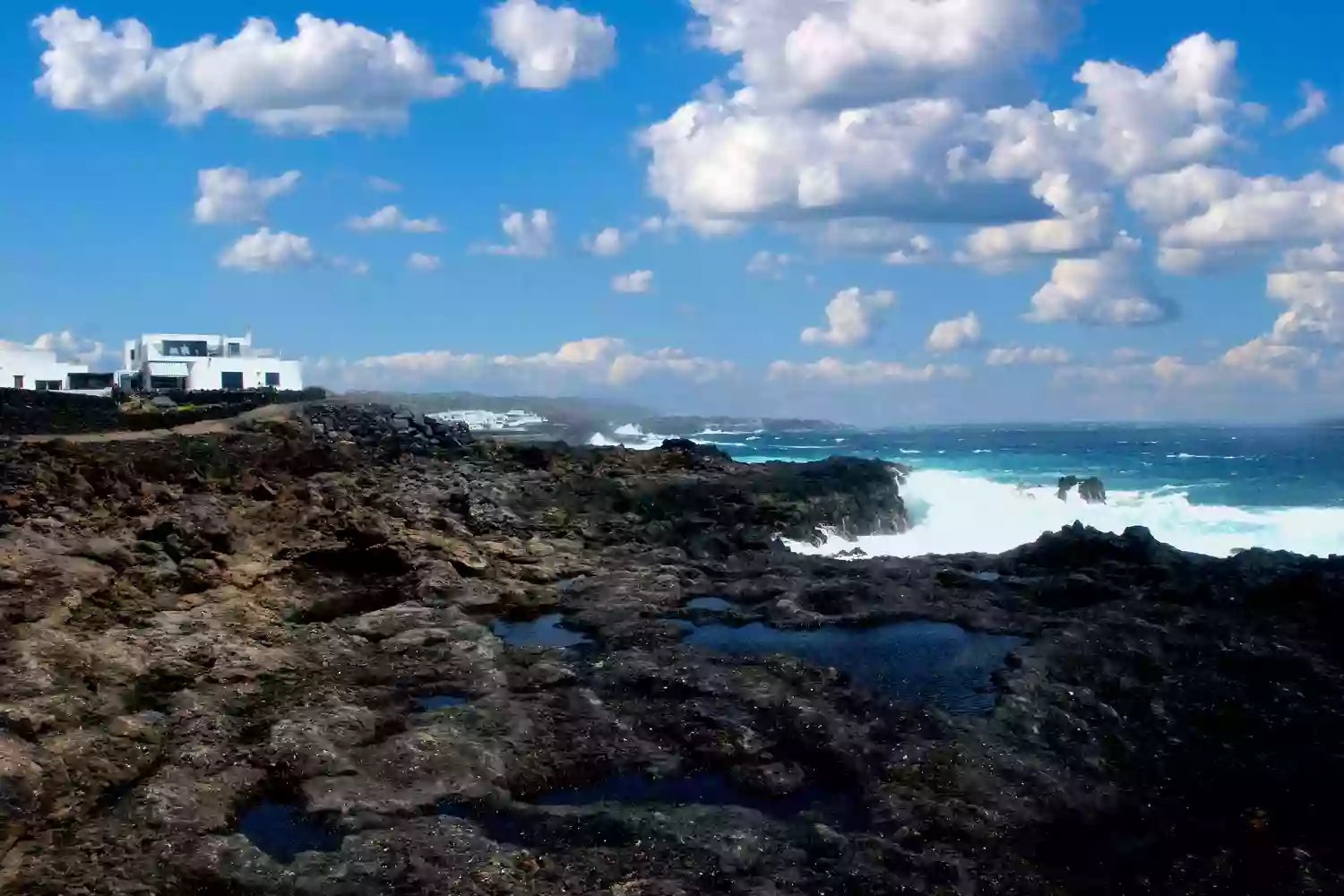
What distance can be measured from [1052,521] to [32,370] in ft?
195

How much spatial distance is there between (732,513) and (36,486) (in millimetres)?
18130

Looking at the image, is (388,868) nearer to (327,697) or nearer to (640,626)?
(327,697)

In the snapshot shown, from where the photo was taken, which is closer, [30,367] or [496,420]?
[30,367]

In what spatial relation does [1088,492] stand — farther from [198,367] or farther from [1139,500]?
[198,367]

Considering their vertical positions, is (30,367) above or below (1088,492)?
above

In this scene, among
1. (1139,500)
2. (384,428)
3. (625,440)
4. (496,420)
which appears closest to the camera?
(384,428)

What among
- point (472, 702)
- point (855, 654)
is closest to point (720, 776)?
point (472, 702)

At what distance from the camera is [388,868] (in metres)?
10.8

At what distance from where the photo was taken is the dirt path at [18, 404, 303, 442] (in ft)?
85.4

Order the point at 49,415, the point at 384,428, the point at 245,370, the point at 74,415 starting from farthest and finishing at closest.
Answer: the point at 245,370, the point at 384,428, the point at 74,415, the point at 49,415

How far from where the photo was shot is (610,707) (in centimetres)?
1546

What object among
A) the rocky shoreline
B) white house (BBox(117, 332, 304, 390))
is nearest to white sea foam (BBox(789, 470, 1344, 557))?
the rocky shoreline

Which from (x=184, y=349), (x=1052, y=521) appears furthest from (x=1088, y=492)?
(x=184, y=349)

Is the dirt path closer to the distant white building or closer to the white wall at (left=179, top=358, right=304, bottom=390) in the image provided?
the white wall at (left=179, top=358, right=304, bottom=390)
